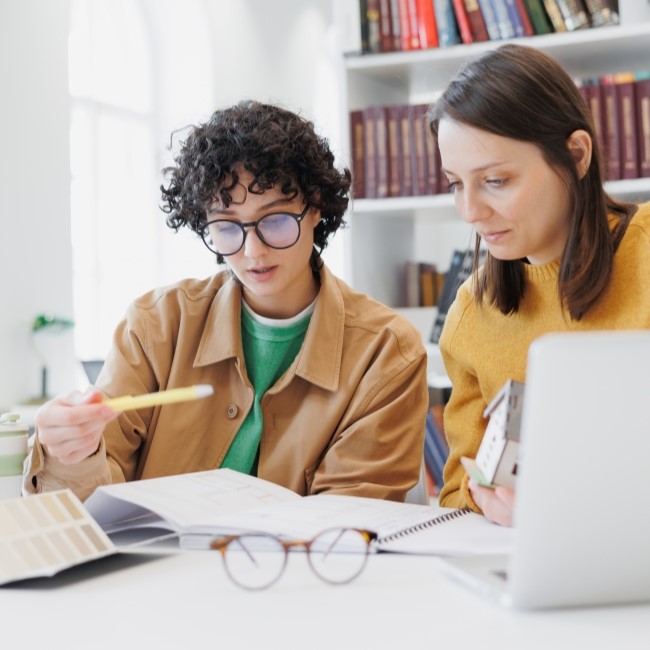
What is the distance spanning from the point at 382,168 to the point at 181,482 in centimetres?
175

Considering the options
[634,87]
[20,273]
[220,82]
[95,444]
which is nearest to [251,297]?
[95,444]

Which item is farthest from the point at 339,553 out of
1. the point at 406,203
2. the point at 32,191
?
the point at 32,191

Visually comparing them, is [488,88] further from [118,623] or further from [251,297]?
[118,623]

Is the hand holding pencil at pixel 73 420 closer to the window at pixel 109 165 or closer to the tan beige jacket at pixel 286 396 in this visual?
the tan beige jacket at pixel 286 396

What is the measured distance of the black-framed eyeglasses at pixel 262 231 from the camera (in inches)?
65.0

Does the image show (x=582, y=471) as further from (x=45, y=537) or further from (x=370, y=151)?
(x=370, y=151)

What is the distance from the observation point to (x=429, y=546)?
106cm

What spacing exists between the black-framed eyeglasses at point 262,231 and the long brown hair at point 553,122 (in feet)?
1.00

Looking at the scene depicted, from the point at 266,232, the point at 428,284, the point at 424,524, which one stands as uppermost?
the point at 266,232

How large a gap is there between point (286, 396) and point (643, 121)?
1.51 meters

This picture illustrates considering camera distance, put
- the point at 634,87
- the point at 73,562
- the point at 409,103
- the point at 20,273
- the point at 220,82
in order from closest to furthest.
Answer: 1. the point at 73,562
2. the point at 634,87
3. the point at 409,103
4. the point at 20,273
5. the point at 220,82

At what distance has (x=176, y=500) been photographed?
119 cm

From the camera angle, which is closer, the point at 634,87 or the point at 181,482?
the point at 181,482

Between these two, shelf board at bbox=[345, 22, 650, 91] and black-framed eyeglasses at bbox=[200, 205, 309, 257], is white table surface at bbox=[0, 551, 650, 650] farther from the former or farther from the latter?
shelf board at bbox=[345, 22, 650, 91]
